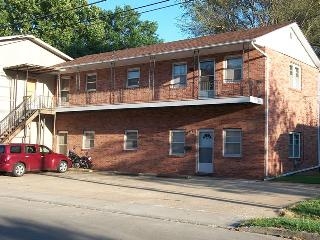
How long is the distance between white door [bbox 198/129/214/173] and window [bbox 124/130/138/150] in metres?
4.17

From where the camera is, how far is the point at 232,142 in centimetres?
2469

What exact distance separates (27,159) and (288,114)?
499 inches

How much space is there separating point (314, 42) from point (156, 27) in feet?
73.6

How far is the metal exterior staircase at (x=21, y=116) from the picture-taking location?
3038 cm

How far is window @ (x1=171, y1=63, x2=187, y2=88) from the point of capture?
26609 mm

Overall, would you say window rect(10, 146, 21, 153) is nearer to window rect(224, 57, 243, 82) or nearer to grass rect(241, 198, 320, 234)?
window rect(224, 57, 243, 82)

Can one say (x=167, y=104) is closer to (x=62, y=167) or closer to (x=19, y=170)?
(x=62, y=167)

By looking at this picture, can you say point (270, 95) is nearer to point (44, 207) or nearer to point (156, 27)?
point (44, 207)

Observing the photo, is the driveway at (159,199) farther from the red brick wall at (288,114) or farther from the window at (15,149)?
the red brick wall at (288,114)

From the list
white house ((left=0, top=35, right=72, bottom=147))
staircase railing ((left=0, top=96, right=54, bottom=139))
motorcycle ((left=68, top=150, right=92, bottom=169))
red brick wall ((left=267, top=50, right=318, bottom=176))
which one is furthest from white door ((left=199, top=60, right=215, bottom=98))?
staircase railing ((left=0, top=96, right=54, bottom=139))

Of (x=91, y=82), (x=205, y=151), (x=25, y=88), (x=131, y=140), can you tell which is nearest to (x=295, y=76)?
(x=205, y=151)

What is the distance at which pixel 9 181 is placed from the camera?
22.4 metres

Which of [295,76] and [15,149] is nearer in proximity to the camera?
[15,149]

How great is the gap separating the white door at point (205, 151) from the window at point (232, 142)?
735 mm
